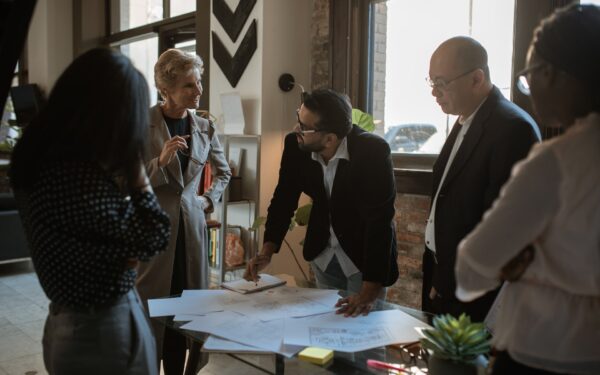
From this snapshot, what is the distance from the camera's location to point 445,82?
2.13 metres

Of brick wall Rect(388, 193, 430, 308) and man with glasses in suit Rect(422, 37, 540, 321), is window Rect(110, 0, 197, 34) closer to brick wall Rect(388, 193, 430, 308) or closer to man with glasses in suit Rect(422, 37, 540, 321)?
brick wall Rect(388, 193, 430, 308)

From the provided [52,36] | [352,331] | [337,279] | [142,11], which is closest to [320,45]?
[337,279]

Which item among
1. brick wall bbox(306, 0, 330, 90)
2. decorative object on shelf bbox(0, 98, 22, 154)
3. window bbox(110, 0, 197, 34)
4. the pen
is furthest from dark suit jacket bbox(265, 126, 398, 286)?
decorative object on shelf bbox(0, 98, 22, 154)

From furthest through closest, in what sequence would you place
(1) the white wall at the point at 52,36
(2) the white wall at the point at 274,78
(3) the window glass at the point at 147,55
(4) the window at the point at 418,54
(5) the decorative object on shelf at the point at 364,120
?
1. (1) the white wall at the point at 52,36
2. (3) the window glass at the point at 147,55
3. (2) the white wall at the point at 274,78
4. (5) the decorative object on shelf at the point at 364,120
5. (4) the window at the point at 418,54

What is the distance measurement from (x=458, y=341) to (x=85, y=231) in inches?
34.2

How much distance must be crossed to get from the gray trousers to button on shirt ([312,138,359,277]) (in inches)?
40.1

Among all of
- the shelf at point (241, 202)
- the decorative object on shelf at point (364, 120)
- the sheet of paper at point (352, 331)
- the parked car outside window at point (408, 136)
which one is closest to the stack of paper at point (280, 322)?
the sheet of paper at point (352, 331)

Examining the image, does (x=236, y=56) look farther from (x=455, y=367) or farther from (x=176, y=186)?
(x=455, y=367)

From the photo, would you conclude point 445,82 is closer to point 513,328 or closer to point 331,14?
point 513,328

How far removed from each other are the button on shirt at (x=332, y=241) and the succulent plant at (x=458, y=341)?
3.06 ft

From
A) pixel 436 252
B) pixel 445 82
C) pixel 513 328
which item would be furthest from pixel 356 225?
pixel 513 328

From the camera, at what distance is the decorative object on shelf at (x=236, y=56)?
4113 millimetres

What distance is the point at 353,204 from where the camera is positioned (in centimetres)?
218

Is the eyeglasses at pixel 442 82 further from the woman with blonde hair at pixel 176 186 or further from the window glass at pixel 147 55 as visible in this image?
the window glass at pixel 147 55
